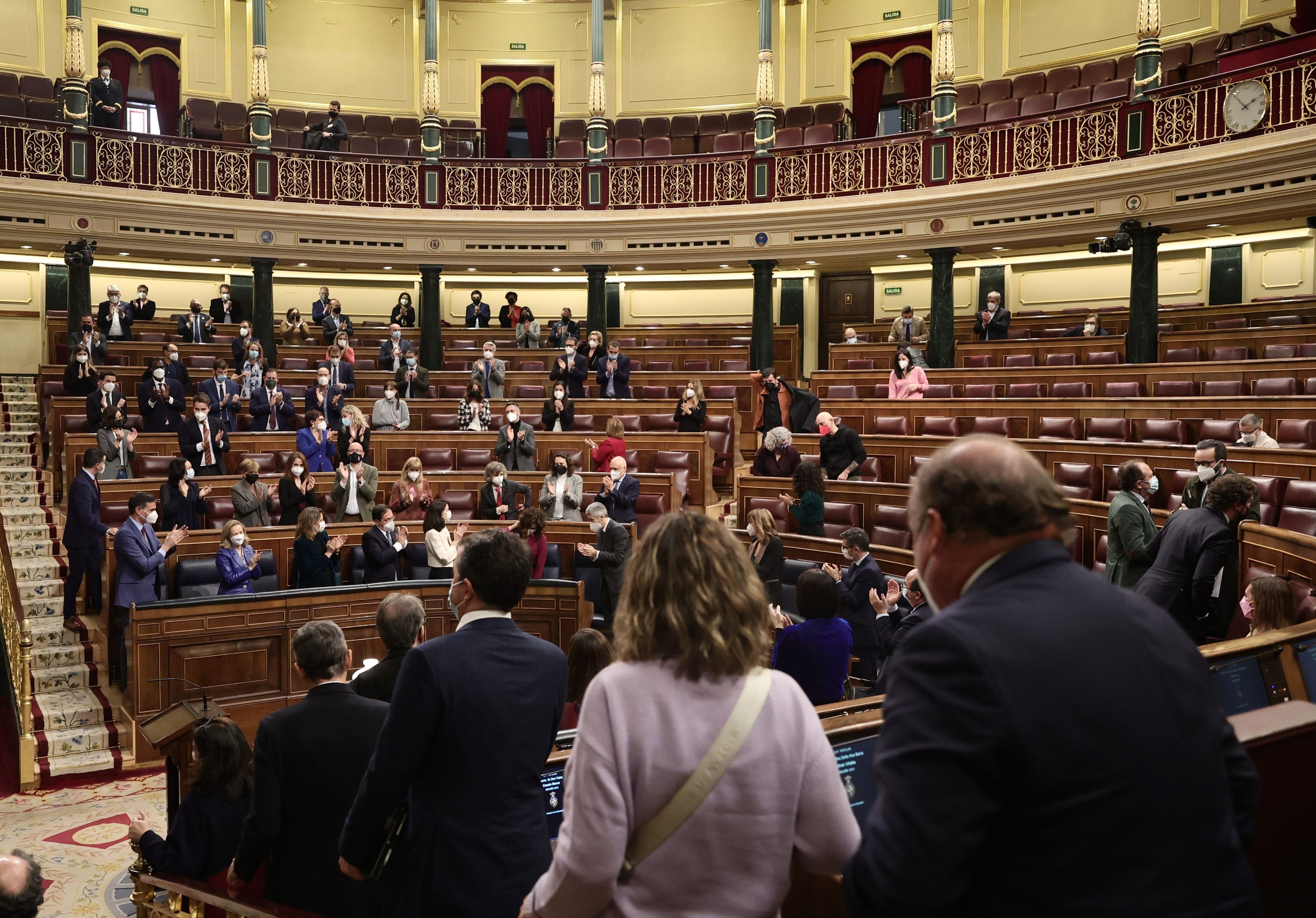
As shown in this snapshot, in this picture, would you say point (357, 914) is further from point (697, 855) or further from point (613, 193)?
point (613, 193)

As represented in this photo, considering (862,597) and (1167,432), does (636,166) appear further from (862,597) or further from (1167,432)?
(862,597)

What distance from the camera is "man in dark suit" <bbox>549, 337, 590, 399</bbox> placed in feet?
37.5

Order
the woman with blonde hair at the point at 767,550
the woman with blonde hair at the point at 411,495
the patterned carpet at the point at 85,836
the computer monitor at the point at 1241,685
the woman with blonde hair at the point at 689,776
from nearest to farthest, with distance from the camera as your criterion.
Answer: the woman with blonde hair at the point at 689,776, the computer monitor at the point at 1241,685, the patterned carpet at the point at 85,836, the woman with blonde hair at the point at 767,550, the woman with blonde hair at the point at 411,495

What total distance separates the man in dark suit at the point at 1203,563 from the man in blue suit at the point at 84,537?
632 centimetres

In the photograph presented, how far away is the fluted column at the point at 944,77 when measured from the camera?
12.5 meters

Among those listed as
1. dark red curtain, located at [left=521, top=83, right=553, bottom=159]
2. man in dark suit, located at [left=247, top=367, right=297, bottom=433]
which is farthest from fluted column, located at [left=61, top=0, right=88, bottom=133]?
dark red curtain, located at [left=521, top=83, right=553, bottom=159]

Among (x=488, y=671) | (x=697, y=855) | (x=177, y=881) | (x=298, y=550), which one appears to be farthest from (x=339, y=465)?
(x=697, y=855)

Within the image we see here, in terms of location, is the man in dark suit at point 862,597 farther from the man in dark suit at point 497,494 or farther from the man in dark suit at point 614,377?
the man in dark suit at point 614,377

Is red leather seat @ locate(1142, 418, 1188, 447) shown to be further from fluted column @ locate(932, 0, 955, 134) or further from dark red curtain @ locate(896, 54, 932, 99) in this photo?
dark red curtain @ locate(896, 54, 932, 99)

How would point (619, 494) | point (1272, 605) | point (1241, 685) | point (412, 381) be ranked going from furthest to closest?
point (412, 381) → point (619, 494) → point (1272, 605) → point (1241, 685)

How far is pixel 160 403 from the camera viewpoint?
9.62 meters

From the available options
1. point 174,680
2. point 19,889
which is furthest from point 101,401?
point 19,889

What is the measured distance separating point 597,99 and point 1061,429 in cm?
860

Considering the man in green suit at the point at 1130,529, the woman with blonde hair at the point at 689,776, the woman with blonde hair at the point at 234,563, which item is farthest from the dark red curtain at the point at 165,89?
the woman with blonde hair at the point at 689,776
